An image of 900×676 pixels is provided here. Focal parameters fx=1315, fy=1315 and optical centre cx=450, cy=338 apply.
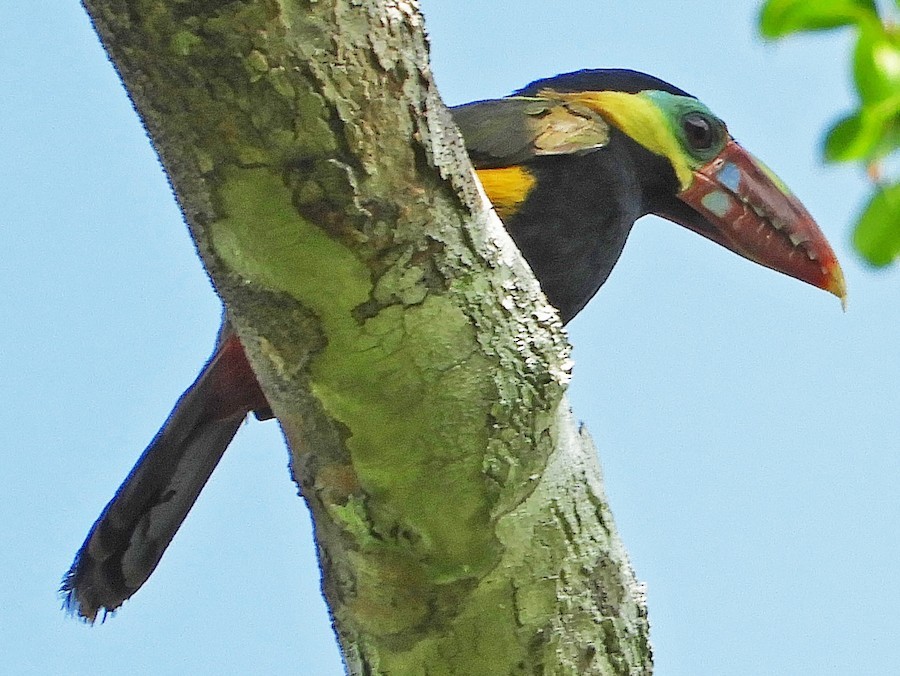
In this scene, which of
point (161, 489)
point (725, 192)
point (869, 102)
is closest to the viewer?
point (869, 102)

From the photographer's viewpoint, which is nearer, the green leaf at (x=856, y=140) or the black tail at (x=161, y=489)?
the green leaf at (x=856, y=140)

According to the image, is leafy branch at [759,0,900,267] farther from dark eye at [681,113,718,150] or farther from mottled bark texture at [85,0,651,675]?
dark eye at [681,113,718,150]

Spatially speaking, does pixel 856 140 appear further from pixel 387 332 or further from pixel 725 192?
pixel 725 192

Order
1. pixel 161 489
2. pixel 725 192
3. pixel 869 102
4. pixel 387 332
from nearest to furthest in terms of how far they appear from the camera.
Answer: pixel 869 102 < pixel 387 332 < pixel 161 489 < pixel 725 192

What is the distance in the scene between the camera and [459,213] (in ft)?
4.73

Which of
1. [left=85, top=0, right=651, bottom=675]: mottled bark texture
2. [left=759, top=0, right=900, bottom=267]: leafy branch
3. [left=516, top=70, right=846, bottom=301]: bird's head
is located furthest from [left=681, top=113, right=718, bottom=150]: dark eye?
[left=759, top=0, right=900, bottom=267]: leafy branch

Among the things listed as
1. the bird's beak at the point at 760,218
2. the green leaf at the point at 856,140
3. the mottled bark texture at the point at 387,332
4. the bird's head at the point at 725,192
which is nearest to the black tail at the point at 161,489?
the mottled bark texture at the point at 387,332

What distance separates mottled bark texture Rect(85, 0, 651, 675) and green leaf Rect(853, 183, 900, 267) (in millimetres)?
494

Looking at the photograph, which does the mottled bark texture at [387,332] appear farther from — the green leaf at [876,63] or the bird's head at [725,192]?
the bird's head at [725,192]

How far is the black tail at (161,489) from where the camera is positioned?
7.48ft

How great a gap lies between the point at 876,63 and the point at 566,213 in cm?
139

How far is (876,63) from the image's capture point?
102cm

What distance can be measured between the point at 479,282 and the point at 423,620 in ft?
1.41

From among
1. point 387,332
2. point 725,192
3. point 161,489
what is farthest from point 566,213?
point 387,332
